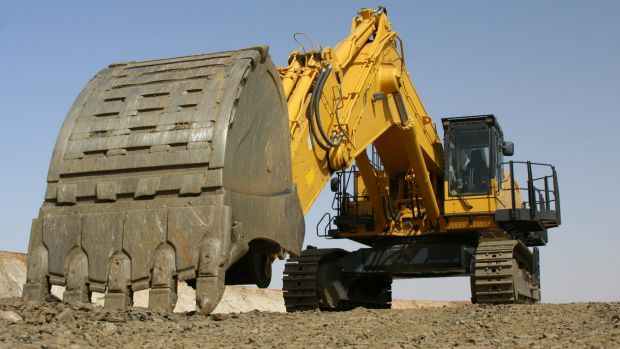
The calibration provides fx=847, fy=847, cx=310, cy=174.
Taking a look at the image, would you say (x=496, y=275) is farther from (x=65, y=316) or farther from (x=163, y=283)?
(x=65, y=316)

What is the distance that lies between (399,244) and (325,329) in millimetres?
7260

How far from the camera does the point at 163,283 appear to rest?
6480 mm

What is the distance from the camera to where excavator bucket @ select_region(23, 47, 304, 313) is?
6.54 m

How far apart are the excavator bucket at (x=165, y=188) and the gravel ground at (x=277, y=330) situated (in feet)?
1.26

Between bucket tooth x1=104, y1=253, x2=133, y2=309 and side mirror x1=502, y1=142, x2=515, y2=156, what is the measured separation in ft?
26.1

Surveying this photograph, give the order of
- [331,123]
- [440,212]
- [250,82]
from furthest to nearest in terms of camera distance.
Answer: [440,212] < [331,123] < [250,82]

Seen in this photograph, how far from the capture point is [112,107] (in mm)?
7461

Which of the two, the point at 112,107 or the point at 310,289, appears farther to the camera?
the point at 310,289

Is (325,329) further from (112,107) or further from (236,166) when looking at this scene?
(112,107)

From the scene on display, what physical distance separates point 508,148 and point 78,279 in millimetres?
8198

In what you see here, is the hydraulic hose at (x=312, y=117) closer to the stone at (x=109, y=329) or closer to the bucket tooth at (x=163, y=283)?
the bucket tooth at (x=163, y=283)

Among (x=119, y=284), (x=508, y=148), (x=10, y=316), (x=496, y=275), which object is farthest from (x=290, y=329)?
(x=508, y=148)

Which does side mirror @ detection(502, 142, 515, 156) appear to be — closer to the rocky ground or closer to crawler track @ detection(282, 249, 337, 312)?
crawler track @ detection(282, 249, 337, 312)

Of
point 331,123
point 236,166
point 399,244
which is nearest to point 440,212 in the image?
point 399,244
